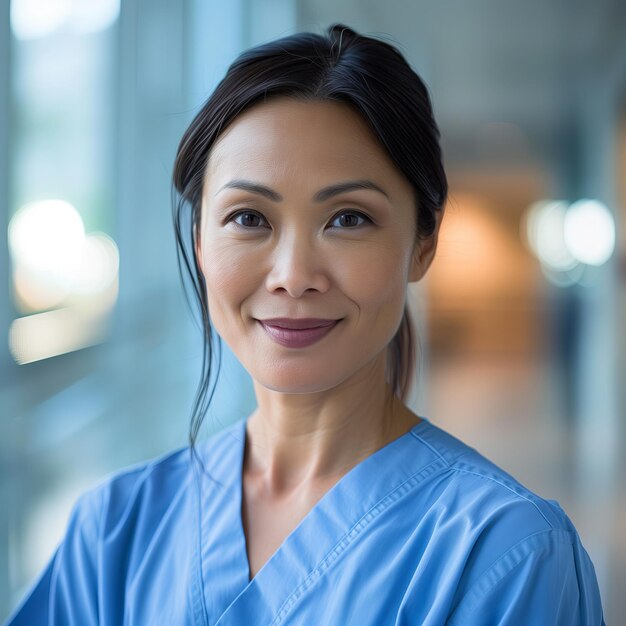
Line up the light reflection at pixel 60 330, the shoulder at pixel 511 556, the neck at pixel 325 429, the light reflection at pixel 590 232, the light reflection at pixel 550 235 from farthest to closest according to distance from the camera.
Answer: the light reflection at pixel 550 235 → the light reflection at pixel 590 232 → the light reflection at pixel 60 330 → the neck at pixel 325 429 → the shoulder at pixel 511 556

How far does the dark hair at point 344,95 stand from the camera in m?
0.88

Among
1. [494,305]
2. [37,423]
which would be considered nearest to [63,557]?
[37,423]

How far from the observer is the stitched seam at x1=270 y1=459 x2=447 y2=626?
2.80 feet

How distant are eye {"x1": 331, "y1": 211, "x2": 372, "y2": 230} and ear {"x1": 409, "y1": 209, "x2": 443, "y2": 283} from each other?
11 centimetres

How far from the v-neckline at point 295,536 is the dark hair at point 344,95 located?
0.92 feet

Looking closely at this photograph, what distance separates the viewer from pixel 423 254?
101cm

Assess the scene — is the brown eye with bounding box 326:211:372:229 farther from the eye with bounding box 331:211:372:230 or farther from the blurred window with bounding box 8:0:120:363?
the blurred window with bounding box 8:0:120:363

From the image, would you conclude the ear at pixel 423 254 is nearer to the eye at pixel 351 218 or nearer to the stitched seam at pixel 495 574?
the eye at pixel 351 218

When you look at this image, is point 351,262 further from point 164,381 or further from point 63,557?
point 164,381

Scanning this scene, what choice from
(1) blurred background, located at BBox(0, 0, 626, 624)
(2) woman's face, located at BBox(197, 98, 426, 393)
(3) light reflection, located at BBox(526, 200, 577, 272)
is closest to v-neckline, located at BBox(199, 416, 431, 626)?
(2) woman's face, located at BBox(197, 98, 426, 393)

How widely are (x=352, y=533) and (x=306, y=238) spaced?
1.07ft

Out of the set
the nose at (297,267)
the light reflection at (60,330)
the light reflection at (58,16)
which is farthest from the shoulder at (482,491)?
Result: the light reflection at (58,16)

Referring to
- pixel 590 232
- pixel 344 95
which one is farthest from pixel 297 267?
pixel 590 232

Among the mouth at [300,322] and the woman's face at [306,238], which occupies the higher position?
the woman's face at [306,238]
